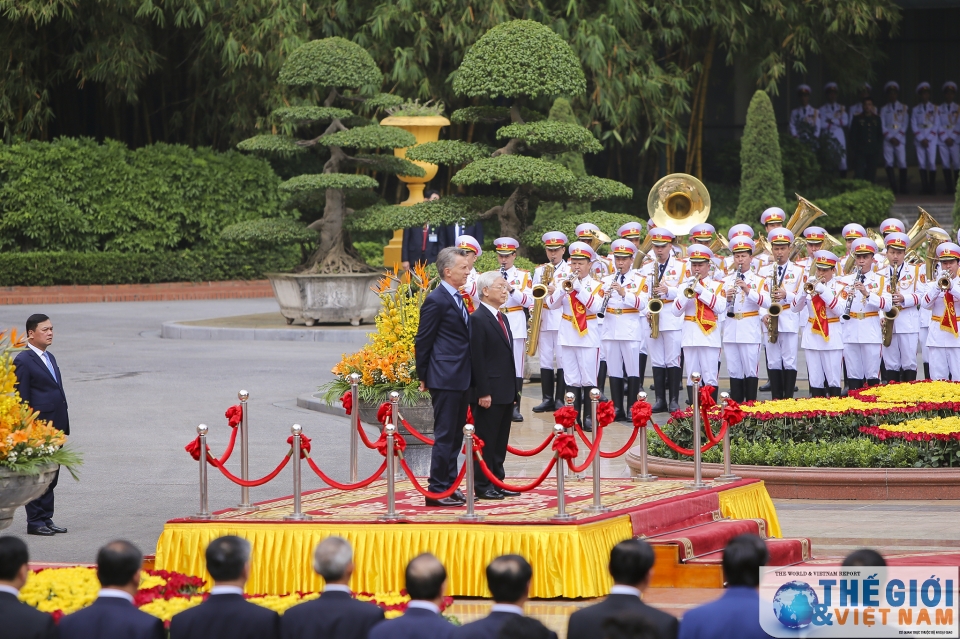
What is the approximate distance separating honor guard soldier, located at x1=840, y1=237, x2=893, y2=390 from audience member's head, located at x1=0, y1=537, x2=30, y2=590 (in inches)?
424

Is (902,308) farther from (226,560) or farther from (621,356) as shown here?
(226,560)

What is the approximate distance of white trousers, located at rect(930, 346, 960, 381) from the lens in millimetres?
14984

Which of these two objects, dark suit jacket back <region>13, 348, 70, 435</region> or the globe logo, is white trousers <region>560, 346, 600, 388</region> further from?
the globe logo

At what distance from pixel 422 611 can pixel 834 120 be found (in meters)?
28.2

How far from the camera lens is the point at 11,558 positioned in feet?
18.2

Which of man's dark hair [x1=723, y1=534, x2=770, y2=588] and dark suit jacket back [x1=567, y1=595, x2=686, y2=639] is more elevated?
man's dark hair [x1=723, y1=534, x2=770, y2=588]

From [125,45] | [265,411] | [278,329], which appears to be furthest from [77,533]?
[125,45]

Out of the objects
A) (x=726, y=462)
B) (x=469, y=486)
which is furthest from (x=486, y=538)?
(x=726, y=462)

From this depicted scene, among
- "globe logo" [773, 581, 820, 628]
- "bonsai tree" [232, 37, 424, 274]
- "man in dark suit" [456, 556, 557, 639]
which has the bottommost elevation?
"globe logo" [773, 581, 820, 628]

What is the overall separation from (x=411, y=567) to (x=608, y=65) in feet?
75.6

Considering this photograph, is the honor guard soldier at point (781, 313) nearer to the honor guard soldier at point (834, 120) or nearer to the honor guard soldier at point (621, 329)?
the honor guard soldier at point (621, 329)

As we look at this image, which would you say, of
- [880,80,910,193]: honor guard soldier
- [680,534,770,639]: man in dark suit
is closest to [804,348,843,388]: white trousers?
[680,534,770,639]: man in dark suit

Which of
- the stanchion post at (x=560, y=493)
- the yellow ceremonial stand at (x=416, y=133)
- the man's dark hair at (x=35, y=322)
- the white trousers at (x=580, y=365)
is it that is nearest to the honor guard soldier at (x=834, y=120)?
the yellow ceremonial stand at (x=416, y=133)

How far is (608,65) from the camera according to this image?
27391 mm
